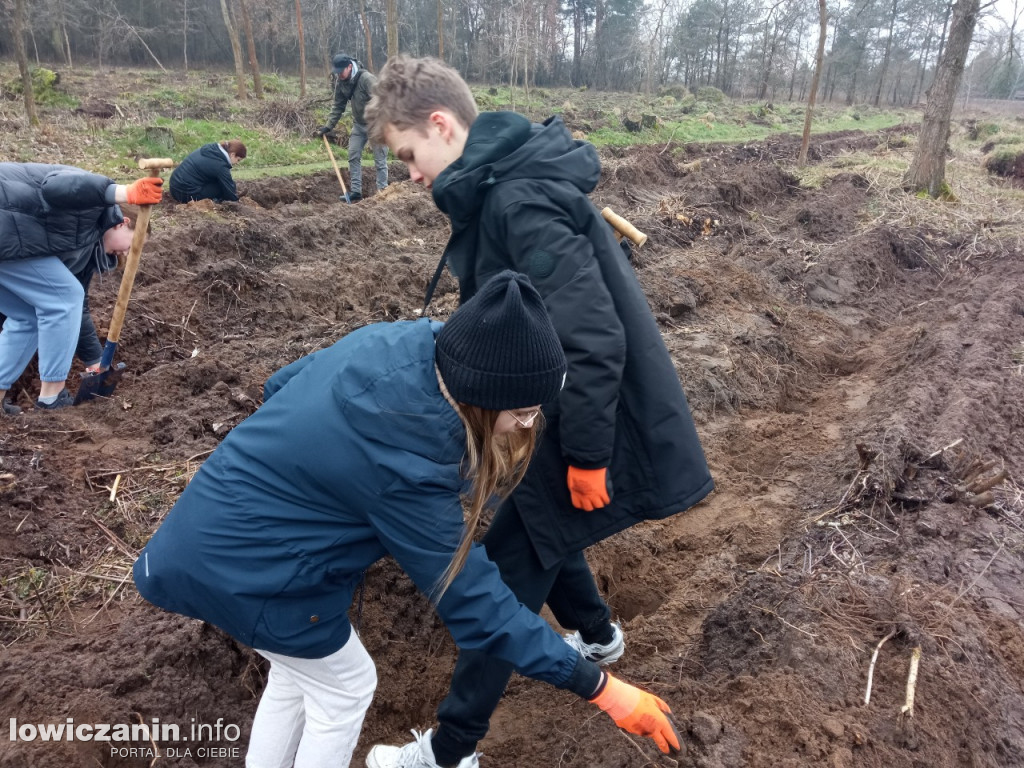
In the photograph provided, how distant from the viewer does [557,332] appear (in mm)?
1867

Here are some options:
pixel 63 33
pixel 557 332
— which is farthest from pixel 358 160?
pixel 63 33

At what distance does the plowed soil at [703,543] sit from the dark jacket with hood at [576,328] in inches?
33.2

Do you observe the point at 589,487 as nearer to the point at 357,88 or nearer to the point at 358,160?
the point at 357,88

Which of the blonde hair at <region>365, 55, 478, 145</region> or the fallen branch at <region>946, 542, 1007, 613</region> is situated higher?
the blonde hair at <region>365, 55, 478, 145</region>

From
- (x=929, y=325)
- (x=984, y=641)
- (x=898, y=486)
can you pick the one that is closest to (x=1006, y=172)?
(x=929, y=325)

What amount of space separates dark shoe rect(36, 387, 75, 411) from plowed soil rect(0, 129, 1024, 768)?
226 millimetres

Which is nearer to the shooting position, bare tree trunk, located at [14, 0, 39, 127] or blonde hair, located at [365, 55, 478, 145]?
blonde hair, located at [365, 55, 478, 145]

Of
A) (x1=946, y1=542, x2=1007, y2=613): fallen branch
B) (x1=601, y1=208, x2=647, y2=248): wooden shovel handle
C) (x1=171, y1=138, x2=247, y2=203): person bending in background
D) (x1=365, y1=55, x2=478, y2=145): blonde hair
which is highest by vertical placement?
(x1=365, y1=55, x2=478, y2=145): blonde hair

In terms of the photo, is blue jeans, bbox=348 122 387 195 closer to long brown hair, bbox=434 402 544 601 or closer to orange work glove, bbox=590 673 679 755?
long brown hair, bbox=434 402 544 601

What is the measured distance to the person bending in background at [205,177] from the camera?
8.47 meters

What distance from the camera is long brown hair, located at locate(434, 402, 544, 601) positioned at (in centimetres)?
145

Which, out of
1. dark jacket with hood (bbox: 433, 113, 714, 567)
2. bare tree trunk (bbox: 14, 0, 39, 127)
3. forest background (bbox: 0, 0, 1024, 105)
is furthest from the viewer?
forest background (bbox: 0, 0, 1024, 105)

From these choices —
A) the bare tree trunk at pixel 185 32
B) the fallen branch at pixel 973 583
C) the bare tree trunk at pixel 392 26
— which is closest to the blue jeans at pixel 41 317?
the fallen branch at pixel 973 583

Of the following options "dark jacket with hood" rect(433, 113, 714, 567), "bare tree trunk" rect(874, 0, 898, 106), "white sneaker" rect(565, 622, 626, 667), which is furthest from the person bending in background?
"bare tree trunk" rect(874, 0, 898, 106)
